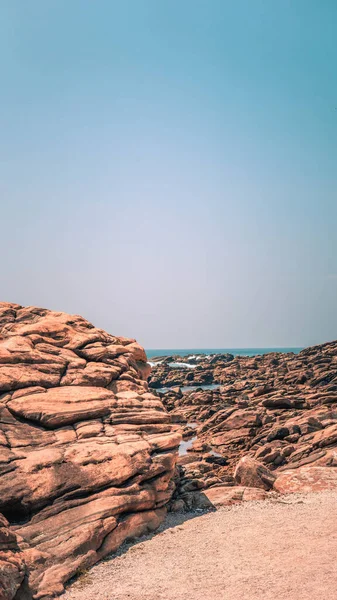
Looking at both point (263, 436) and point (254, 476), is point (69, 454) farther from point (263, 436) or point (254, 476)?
point (263, 436)

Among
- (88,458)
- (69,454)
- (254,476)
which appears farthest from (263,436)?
(69,454)

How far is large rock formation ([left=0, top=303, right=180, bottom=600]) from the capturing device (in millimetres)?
18016

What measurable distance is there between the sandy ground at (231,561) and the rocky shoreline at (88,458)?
1.23 meters

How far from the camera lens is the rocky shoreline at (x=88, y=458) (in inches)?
730

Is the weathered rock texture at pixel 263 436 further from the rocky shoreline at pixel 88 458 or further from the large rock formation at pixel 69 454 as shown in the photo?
the large rock formation at pixel 69 454

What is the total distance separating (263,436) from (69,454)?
26.3 meters

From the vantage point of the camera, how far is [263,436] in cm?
4353

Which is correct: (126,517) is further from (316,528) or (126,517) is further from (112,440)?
(316,528)

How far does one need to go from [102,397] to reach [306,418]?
24127mm

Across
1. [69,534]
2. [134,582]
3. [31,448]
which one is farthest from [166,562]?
[31,448]

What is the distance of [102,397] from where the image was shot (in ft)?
87.6

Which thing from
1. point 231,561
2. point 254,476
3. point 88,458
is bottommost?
point 231,561

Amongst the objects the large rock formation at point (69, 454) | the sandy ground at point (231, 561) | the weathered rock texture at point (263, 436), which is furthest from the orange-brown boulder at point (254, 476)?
the large rock formation at point (69, 454)

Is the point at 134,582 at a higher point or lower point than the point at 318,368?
lower
